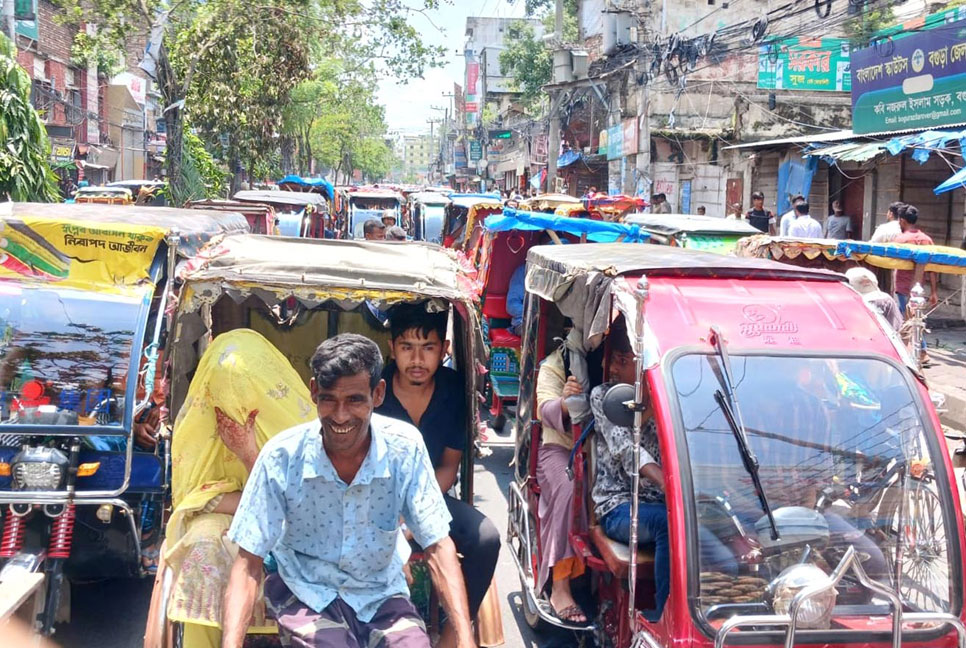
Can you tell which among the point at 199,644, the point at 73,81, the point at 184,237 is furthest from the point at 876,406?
the point at 73,81

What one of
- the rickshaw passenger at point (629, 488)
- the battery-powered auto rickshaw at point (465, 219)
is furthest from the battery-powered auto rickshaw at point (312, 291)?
the battery-powered auto rickshaw at point (465, 219)

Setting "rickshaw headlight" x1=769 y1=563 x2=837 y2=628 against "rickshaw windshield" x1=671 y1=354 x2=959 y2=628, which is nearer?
"rickshaw headlight" x1=769 y1=563 x2=837 y2=628

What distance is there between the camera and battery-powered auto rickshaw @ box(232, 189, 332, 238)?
17234 millimetres

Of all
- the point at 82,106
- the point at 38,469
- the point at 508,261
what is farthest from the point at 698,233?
the point at 82,106

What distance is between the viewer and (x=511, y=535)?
227 inches

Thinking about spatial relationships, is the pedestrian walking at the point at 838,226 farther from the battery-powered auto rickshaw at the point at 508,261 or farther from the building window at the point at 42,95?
the building window at the point at 42,95

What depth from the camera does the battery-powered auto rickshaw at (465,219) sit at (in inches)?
542

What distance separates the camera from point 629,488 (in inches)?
174

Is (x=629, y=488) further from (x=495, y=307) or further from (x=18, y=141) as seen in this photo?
(x=18, y=141)

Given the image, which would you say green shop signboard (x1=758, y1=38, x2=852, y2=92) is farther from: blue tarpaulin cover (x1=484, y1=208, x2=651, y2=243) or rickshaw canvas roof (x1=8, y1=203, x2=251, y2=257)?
rickshaw canvas roof (x1=8, y1=203, x2=251, y2=257)

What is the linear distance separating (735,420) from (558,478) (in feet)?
4.51

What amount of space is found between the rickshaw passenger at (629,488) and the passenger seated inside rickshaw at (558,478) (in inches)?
8.7

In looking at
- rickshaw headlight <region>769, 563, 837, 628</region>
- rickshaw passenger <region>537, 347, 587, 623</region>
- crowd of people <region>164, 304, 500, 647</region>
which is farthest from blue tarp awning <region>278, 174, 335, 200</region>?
rickshaw headlight <region>769, 563, 837, 628</region>

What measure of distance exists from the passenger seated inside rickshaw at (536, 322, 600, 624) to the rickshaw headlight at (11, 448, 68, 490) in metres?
2.38
